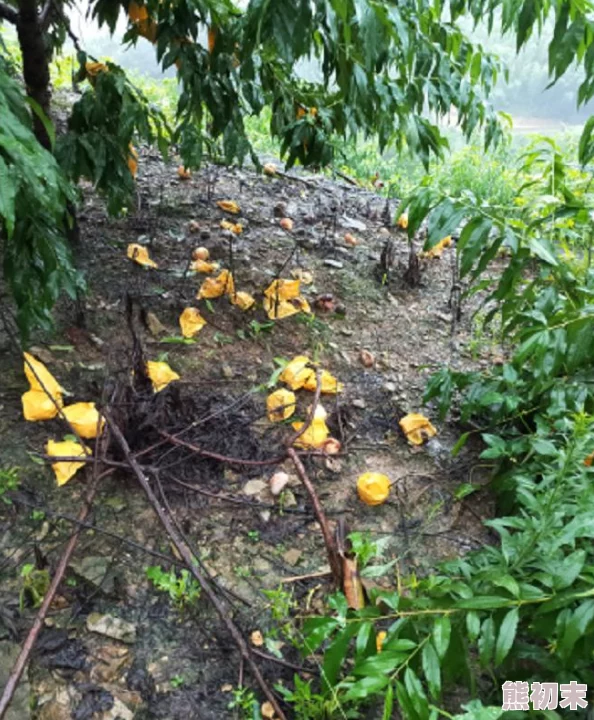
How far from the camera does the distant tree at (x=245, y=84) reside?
131 cm

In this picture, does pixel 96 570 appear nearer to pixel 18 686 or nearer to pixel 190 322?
pixel 18 686

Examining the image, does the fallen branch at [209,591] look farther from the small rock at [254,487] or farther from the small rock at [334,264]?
the small rock at [334,264]

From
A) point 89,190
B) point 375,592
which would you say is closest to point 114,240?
point 89,190

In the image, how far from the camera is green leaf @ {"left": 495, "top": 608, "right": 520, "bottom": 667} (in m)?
1.08

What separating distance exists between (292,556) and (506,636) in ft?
2.30

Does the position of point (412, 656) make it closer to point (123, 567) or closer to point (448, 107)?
point (123, 567)

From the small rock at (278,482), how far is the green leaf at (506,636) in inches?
32.4

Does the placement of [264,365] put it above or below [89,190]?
below

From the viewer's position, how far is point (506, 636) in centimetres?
109

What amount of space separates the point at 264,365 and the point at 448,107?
108 cm

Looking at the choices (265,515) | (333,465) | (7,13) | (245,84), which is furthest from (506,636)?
(7,13)

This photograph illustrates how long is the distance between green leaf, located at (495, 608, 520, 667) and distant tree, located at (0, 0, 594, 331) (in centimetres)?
111

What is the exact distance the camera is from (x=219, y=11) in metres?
1.82

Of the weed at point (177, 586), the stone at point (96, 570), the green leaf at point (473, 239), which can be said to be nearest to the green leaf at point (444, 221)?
the green leaf at point (473, 239)
